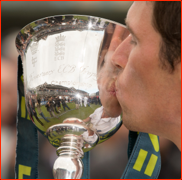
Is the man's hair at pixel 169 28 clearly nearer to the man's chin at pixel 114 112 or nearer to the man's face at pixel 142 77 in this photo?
the man's face at pixel 142 77

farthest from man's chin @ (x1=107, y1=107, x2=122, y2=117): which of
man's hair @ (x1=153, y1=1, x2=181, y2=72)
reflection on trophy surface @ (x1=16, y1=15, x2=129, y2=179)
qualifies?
man's hair @ (x1=153, y1=1, x2=181, y2=72)

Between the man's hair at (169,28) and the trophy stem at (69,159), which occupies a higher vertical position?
the man's hair at (169,28)

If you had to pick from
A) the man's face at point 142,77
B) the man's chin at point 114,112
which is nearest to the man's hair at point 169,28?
Result: the man's face at point 142,77

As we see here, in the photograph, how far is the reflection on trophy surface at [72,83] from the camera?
430 millimetres

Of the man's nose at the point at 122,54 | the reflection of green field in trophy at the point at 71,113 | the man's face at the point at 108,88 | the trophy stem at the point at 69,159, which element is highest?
the man's nose at the point at 122,54

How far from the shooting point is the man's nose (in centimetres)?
45

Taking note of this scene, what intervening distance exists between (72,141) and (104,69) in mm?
142

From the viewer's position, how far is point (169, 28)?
380 mm

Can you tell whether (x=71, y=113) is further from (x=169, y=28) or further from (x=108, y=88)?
(x=169, y=28)

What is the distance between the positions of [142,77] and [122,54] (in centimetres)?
6

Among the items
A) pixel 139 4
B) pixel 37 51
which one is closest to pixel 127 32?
pixel 139 4

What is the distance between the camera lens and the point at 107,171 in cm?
154

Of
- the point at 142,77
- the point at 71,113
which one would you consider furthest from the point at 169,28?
the point at 71,113

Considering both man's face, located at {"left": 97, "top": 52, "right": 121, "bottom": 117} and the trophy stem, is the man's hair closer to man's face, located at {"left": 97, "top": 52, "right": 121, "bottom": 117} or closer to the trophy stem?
man's face, located at {"left": 97, "top": 52, "right": 121, "bottom": 117}
